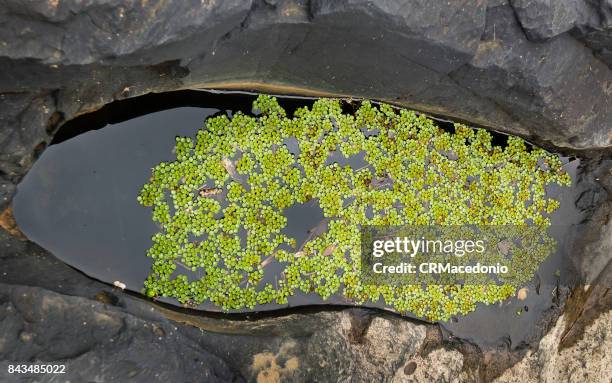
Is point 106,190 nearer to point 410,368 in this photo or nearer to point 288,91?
point 288,91

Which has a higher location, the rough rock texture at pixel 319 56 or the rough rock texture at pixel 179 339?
the rough rock texture at pixel 319 56

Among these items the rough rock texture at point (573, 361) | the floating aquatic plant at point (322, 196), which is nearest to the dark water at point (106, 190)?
the floating aquatic plant at point (322, 196)

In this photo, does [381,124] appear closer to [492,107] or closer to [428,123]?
[428,123]

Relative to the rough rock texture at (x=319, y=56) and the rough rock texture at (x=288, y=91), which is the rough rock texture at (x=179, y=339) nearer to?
the rough rock texture at (x=288, y=91)

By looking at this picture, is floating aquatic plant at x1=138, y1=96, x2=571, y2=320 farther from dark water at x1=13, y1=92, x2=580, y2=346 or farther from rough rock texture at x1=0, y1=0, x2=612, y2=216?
rough rock texture at x1=0, y1=0, x2=612, y2=216

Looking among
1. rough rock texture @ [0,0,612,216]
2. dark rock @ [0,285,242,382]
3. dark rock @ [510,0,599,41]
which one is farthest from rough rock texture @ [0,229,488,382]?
dark rock @ [510,0,599,41]

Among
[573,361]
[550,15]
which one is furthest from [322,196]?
[573,361]

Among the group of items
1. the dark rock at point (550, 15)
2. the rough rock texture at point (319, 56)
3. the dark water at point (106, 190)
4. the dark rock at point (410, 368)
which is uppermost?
the dark rock at point (550, 15)

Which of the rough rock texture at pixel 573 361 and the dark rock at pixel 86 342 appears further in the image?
the rough rock texture at pixel 573 361

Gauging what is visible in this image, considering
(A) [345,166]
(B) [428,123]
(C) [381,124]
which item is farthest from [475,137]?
(A) [345,166]
